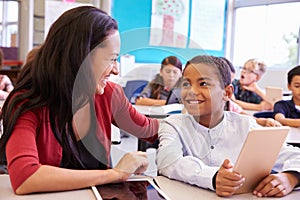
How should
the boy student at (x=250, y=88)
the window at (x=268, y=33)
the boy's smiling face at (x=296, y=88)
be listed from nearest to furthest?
the boy's smiling face at (x=296, y=88)
the boy student at (x=250, y=88)
the window at (x=268, y=33)

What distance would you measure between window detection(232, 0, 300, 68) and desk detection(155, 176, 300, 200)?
3.91 metres

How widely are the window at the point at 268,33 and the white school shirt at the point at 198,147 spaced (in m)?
3.66

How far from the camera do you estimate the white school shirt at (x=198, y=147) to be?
1.02 meters

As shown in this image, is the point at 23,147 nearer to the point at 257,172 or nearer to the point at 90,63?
the point at 90,63

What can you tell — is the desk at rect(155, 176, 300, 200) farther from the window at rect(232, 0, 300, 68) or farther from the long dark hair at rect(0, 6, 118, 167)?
the window at rect(232, 0, 300, 68)

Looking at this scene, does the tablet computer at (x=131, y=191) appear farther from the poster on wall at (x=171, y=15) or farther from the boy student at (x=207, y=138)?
the poster on wall at (x=171, y=15)

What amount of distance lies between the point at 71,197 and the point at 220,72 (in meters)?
0.63

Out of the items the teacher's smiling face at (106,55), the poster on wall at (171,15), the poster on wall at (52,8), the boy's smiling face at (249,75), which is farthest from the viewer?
the poster on wall at (171,15)

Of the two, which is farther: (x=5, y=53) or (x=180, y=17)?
(x=180, y=17)

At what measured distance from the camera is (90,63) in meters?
0.98

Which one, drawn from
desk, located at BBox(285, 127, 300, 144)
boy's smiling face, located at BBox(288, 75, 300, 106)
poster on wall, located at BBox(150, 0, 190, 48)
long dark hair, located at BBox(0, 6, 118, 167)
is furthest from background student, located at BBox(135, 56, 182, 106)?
poster on wall, located at BBox(150, 0, 190, 48)

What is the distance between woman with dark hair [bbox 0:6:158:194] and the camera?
0.88 m

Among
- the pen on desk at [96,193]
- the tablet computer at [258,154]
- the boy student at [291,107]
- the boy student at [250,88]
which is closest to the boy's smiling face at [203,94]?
the tablet computer at [258,154]

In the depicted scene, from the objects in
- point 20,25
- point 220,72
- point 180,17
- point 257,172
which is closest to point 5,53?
point 20,25
